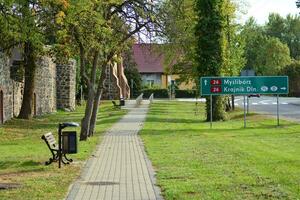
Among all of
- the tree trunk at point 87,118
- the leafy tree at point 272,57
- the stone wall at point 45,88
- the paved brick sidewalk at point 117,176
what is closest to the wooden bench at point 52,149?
the paved brick sidewalk at point 117,176

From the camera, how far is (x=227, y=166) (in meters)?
14.0

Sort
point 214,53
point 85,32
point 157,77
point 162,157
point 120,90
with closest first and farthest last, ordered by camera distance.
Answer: point 162,157, point 85,32, point 214,53, point 120,90, point 157,77

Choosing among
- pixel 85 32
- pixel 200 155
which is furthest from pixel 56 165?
pixel 85 32

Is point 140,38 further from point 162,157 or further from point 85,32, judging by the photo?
point 162,157

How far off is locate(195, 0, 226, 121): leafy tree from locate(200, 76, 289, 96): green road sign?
4556mm

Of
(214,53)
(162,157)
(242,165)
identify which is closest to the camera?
(242,165)

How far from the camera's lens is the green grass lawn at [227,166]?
10.5 m

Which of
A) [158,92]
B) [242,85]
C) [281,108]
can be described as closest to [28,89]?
[242,85]

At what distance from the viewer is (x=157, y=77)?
115875 millimetres

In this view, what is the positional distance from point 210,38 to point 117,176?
81.8 ft

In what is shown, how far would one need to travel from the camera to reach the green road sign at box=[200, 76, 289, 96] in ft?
104

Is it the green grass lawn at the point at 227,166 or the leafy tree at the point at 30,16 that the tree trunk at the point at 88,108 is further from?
the green grass lawn at the point at 227,166

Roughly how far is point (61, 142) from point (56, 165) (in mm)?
581

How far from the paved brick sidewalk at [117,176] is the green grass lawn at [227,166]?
12.3 inches
